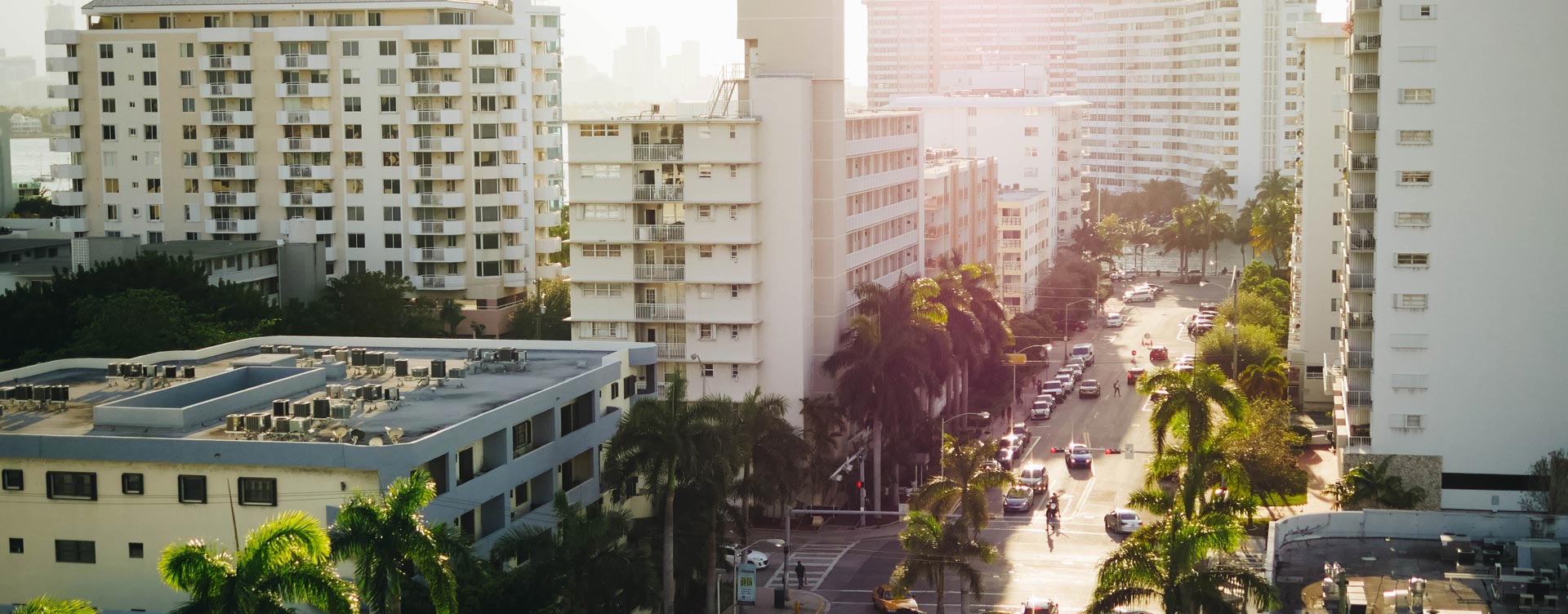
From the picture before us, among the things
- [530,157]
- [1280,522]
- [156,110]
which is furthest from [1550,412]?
[156,110]

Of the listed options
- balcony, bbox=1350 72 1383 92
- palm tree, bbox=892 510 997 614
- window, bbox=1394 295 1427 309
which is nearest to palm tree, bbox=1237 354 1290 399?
window, bbox=1394 295 1427 309

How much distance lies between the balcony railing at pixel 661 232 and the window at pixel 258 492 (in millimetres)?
38119

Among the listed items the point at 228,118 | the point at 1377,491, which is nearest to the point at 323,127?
the point at 228,118

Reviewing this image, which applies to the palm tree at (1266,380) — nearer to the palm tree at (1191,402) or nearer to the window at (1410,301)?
the window at (1410,301)

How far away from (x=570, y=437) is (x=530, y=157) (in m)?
59.2

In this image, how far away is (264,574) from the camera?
38562mm

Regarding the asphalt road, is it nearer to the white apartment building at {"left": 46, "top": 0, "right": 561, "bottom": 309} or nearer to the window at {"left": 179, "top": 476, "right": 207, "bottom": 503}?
the window at {"left": 179, "top": 476, "right": 207, "bottom": 503}

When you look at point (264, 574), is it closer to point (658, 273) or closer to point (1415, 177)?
point (658, 273)

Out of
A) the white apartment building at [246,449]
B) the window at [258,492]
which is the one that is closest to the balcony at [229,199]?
the white apartment building at [246,449]

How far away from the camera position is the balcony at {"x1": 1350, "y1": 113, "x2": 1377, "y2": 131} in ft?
247

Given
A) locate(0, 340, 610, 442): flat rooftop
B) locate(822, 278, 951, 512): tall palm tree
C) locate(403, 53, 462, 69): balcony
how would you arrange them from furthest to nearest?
1. locate(403, 53, 462, 69): balcony
2. locate(822, 278, 951, 512): tall palm tree
3. locate(0, 340, 610, 442): flat rooftop

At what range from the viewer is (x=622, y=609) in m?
53.6

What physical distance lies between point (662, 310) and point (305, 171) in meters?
38.9

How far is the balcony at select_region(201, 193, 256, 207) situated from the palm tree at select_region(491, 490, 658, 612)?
2658 inches
